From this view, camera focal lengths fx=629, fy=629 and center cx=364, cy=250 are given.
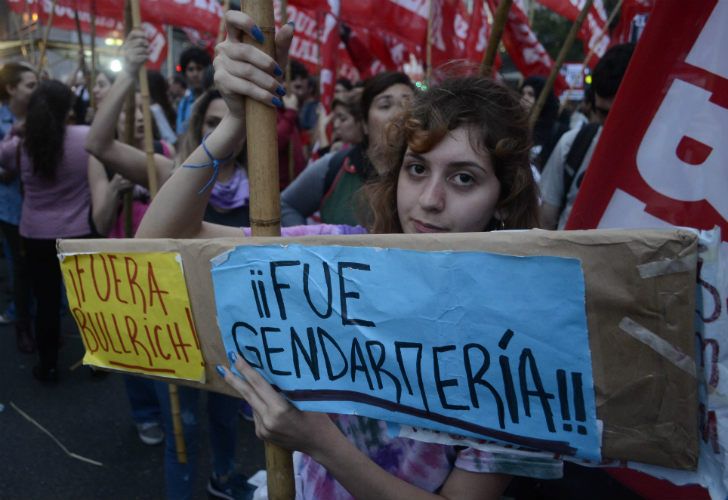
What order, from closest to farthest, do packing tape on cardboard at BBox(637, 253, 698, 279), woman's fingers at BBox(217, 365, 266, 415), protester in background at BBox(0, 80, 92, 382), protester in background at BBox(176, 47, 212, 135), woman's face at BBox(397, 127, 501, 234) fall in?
1. packing tape on cardboard at BBox(637, 253, 698, 279)
2. woman's fingers at BBox(217, 365, 266, 415)
3. woman's face at BBox(397, 127, 501, 234)
4. protester in background at BBox(0, 80, 92, 382)
5. protester in background at BBox(176, 47, 212, 135)

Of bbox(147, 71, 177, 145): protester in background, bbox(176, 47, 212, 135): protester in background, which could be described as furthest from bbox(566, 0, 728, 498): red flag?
bbox(176, 47, 212, 135): protester in background

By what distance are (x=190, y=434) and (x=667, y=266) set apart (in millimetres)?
2203

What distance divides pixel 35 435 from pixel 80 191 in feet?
4.60

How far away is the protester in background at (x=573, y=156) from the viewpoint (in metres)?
2.94

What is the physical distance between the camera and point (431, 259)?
2.84 feet

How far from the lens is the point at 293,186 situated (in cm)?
276

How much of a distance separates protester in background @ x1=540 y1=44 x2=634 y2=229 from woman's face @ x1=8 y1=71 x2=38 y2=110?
3.69 metres

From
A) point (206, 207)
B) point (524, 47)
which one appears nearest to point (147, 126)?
point (206, 207)

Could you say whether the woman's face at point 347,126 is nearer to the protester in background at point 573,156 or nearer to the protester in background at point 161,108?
the protester in background at point 573,156

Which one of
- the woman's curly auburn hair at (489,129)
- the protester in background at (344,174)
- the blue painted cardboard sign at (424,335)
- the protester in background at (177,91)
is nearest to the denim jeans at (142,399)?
the protester in background at (344,174)

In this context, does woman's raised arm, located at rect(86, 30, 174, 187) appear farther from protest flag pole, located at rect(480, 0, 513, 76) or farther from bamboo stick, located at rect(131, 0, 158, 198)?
protest flag pole, located at rect(480, 0, 513, 76)

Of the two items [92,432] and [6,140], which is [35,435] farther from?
[6,140]

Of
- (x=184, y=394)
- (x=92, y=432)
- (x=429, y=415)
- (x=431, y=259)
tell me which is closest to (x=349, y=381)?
(x=429, y=415)

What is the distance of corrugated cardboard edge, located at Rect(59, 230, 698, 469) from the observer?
0.76 meters
